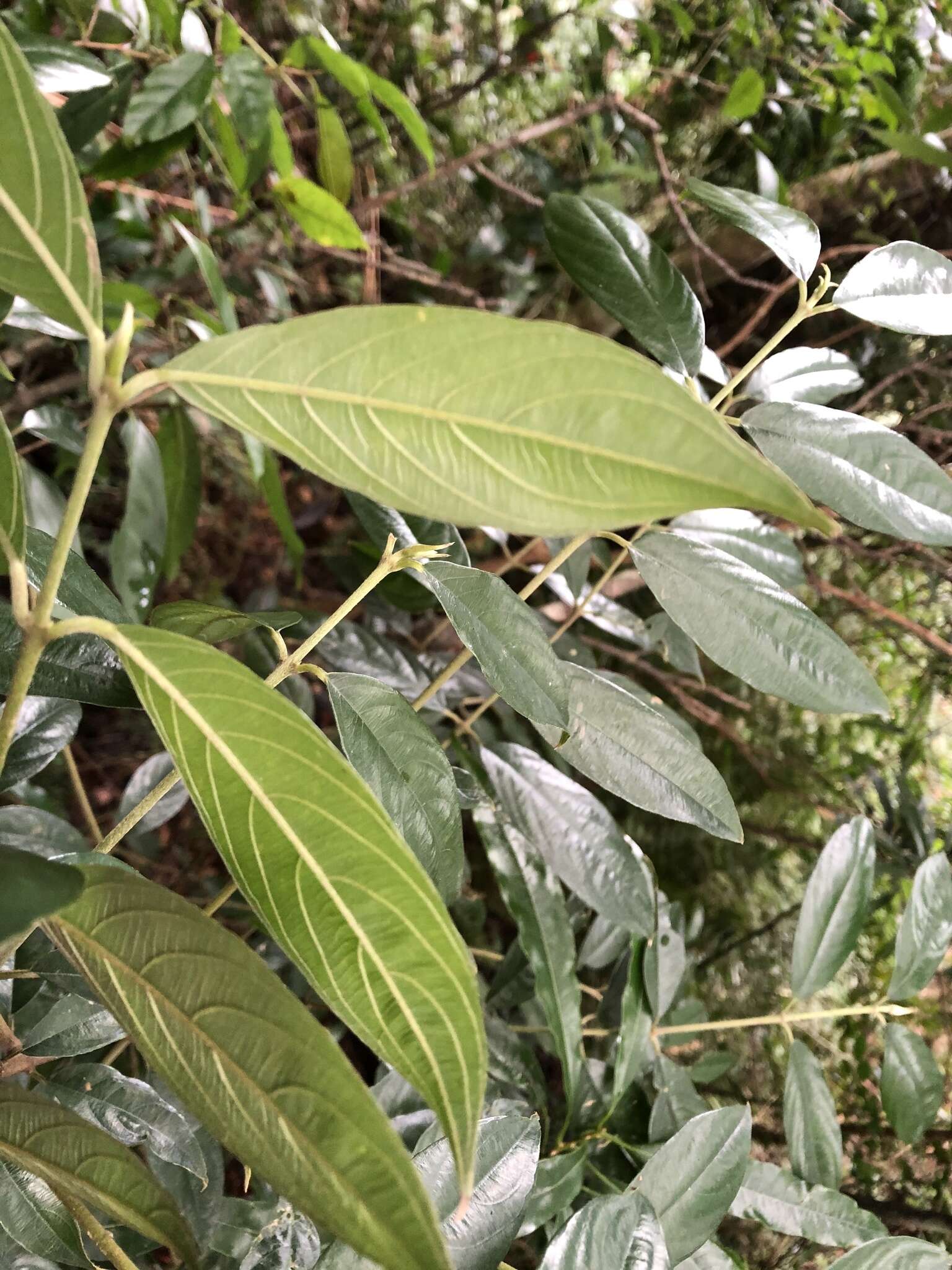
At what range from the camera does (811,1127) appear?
2.60 ft

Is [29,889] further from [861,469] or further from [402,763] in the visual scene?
[861,469]

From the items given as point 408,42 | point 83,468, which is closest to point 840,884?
point 83,468

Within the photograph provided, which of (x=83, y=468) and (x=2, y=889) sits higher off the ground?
(x=83, y=468)

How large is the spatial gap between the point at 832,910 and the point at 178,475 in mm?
988

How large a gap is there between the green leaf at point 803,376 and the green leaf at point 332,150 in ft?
2.66

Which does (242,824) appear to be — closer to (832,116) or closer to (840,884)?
(840,884)

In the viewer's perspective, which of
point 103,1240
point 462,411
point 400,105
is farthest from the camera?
point 400,105

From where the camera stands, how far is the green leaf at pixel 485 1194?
49cm

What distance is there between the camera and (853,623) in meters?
1.40

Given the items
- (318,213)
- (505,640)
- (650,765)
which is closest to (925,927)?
(650,765)

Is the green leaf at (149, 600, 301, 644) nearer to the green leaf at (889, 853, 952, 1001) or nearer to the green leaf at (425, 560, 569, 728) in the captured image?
the green leaf at (425, 560, 569, 728)

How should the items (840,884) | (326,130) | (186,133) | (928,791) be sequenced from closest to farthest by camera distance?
(840,884) < (186,133) < (326,130) < (928,791)

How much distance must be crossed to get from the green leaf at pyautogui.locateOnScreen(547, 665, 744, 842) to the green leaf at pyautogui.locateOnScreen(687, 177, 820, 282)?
1.08 ft

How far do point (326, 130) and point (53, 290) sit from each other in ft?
3.53
